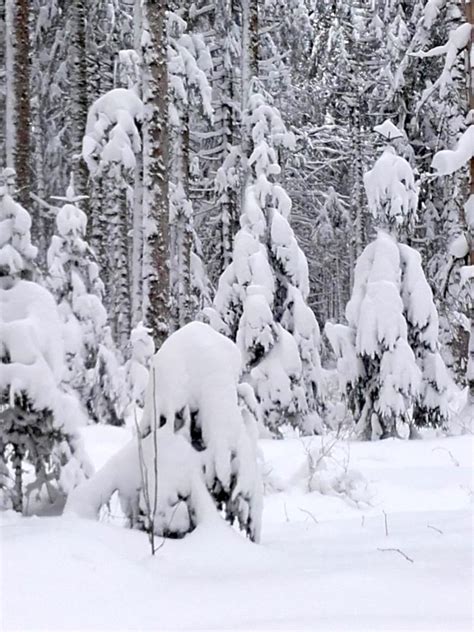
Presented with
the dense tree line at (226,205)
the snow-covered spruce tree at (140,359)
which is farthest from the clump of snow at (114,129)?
the snow-covered spruce tree at (140,359)

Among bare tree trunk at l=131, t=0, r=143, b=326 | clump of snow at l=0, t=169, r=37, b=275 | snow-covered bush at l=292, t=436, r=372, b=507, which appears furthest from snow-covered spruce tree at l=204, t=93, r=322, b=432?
clump of snow at l=0, t=169, r=37, b=275

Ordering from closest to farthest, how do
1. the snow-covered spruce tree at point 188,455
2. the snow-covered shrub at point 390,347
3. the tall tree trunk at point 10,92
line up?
the snow-covered spruce tree at point 188,455 < the snow-covered shrub at point 390,347 < the tall tree trunk at point 10,92

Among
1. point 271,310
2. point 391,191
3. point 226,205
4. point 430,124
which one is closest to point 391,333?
point 391,191

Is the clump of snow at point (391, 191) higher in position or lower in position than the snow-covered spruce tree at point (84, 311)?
higher

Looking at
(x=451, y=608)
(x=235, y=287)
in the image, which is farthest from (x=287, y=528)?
(x=235, y=287)

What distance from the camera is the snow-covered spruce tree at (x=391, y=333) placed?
867 cm

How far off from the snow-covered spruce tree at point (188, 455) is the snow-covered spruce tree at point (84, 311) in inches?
238

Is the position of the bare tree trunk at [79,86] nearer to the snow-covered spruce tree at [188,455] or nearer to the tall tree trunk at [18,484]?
the tall tree trunk at [18,484]

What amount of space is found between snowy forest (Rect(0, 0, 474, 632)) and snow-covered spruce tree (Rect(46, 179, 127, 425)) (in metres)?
0.03

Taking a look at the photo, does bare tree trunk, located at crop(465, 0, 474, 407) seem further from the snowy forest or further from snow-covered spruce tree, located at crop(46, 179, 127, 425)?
snow-covered spruce tree, located at crop(46, 179, 127, 425)

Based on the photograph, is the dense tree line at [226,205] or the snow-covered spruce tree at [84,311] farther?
the snow-covered spruce tree at [84,311]

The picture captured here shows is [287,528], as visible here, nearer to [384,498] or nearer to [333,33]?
[384,498]

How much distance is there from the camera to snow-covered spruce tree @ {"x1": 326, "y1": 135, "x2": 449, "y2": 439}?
8672mm

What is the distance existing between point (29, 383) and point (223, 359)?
3.74ft
